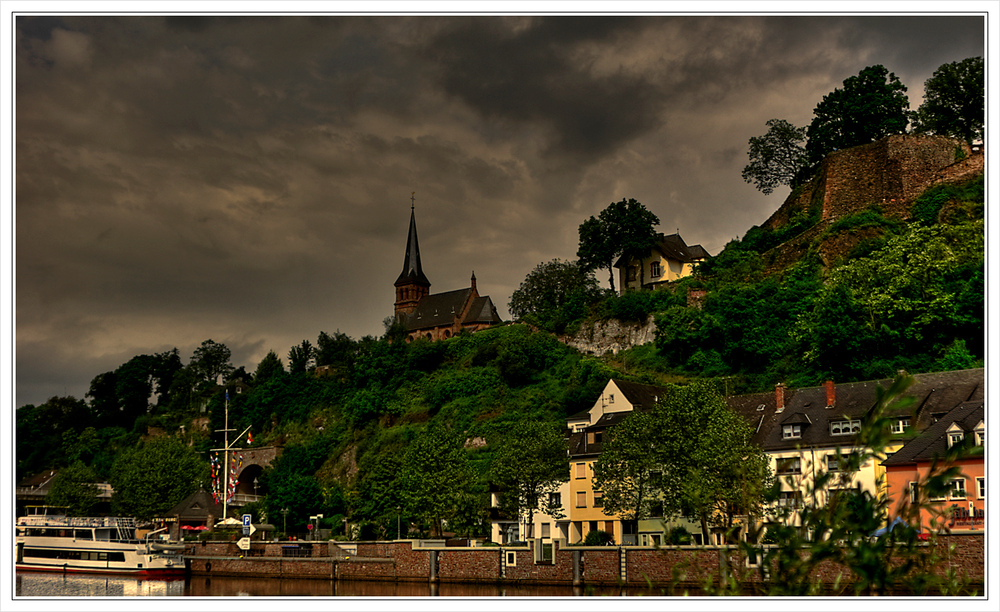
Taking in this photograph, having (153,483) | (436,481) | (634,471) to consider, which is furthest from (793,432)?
(153,483)

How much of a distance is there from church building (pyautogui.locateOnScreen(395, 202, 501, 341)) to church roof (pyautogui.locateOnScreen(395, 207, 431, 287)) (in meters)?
0.34

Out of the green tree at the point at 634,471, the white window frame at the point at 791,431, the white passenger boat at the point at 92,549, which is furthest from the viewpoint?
the white passenger boat at the point at 92,549

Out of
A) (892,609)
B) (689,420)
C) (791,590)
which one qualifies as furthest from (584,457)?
(791,590)

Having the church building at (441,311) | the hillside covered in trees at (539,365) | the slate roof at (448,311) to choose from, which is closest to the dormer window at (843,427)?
the hillside covered in trees at (539,365)

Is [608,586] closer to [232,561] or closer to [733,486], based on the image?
[733,486]

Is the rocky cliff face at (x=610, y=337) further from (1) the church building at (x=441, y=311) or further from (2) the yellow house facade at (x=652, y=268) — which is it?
(1) the church building at (x=441, y=311)

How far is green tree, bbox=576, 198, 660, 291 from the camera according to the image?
6562 centimetres

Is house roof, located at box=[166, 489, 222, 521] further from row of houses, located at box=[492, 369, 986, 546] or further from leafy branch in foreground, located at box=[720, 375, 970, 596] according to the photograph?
leafy branch in foreground, located at box=[720, 375, 970, 596]

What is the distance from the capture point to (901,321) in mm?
43781

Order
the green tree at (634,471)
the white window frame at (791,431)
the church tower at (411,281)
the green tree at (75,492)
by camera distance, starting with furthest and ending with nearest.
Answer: the church tower at (411,281) < the green tree at (75,492) < the white window frame at (791,431) < the green tree at (634,471)

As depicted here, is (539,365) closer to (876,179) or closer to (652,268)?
(652,268)

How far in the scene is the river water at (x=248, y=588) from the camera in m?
31.0

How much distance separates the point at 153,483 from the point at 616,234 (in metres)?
34.8

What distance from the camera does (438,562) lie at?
3491cm
